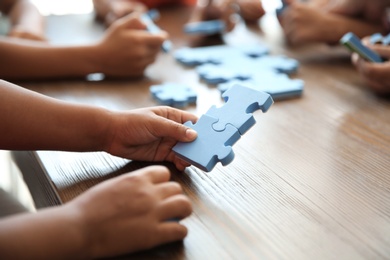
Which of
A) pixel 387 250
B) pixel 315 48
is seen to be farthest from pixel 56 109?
pixel 315 48

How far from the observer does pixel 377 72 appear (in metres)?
0.96

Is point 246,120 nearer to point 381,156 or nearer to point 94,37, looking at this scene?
point 381,156

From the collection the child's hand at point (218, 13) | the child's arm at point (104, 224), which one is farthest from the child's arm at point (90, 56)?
Answer: the child's arm at point (104, 224)

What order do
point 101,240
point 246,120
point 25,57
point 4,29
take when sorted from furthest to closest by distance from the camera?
point 4,29 < point 25,57 < point 246,120 < point 101,240

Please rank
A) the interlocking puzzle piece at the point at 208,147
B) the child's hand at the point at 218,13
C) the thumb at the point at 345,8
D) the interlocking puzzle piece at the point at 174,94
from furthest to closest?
the child's hand at the point at 218,13, the thumb at the point at 345,8, the interlocking puzzle piece at the point at 174,94, the interlocking puzzle piece at the point at 208,147

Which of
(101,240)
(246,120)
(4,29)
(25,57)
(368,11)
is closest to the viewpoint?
(101,240)

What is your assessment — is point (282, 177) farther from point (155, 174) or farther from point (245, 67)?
point (245, 67)

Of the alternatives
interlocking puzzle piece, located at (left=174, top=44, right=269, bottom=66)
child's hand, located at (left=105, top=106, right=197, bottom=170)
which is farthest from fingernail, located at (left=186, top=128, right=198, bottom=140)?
interlocking puzzle piece, located at (left=174, top=44, right=269, bottom=66)

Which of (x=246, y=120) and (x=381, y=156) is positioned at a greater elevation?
(x=246, y=120)

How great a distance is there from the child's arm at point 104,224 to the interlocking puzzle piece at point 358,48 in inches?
22.7

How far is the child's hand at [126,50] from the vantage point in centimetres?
106

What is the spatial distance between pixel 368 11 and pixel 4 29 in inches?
46.5

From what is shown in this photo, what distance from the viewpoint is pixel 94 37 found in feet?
4.32

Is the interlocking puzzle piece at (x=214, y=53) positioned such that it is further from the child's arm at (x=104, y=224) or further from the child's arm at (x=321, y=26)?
the child's arm at (x=104, y=224)
